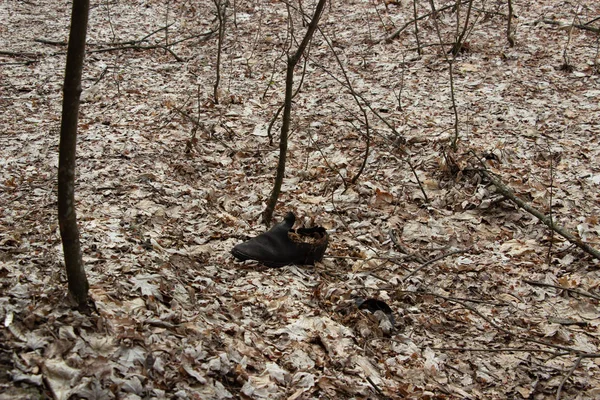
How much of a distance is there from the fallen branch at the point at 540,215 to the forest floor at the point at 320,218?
11cm

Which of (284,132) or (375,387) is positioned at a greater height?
(284,132)

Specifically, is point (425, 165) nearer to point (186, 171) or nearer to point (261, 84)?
point (186, 171)

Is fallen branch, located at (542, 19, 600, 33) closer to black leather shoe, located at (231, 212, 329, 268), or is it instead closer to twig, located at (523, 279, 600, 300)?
twig, located at (523, 279, 600, 300)

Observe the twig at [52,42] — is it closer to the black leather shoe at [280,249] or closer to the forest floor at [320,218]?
the forest floor at [320,218]

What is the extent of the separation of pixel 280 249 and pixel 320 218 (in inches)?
37.3

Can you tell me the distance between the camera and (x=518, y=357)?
3.42 m

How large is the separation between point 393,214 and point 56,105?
4699 mm

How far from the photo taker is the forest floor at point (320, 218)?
2.90 meters

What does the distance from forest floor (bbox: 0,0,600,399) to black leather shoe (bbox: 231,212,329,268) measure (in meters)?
0.11

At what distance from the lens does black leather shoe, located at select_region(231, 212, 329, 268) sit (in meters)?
4.08

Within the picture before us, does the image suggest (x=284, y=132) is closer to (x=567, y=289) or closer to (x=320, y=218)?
(x=320, y=218)

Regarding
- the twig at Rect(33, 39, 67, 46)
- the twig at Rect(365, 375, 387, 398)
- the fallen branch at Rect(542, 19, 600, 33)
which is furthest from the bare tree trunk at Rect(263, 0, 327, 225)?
the twig at Rect(33, 39, 67, 46)

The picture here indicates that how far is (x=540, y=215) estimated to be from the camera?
4559 mm

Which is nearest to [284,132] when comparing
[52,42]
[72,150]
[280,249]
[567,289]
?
[280,249]
